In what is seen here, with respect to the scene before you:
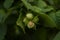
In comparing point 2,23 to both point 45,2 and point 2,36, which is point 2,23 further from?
point 45,2

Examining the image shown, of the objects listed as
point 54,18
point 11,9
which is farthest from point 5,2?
point 54,18

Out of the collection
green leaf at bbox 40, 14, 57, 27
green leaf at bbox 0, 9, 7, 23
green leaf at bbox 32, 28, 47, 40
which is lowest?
green leaf at bbox 32, 28, 47, 40

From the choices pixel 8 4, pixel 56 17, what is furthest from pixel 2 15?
pixel 56 17

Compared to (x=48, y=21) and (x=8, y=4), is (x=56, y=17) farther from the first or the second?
(x=8, y=4)

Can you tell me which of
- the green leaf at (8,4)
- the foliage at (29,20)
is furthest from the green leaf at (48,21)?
the green leaf at (8,4)

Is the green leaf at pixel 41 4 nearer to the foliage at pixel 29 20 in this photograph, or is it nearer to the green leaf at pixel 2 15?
the foliage at pixel 29 20

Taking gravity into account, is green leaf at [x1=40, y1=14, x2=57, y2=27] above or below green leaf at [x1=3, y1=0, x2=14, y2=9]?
below

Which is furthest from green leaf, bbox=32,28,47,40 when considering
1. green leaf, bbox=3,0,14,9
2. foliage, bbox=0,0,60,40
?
green leaf, bbox=3,0,14,9

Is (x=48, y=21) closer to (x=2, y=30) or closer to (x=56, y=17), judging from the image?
(x=56, y=17)

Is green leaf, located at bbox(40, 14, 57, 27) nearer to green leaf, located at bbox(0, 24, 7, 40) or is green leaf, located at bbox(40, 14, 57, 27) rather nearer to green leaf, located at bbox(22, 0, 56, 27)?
green leaf, located at bbox(22, 0, 56, 27)
